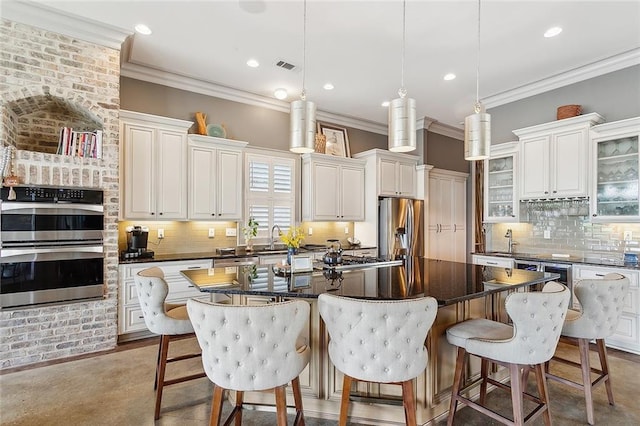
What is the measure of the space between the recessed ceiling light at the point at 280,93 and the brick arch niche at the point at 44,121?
238 centimetres

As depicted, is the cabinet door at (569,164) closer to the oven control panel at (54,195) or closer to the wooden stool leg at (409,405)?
the wooden stool leg at (409,405)

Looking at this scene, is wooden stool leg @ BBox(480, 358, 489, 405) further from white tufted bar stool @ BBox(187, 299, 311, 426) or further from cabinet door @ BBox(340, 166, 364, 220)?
cabinet door @ BBox(340, 166, 364, 220)

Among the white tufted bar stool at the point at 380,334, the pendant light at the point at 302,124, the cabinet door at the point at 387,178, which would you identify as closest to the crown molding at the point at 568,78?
the cabinet door at the point at 387,178

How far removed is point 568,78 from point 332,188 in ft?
11.7

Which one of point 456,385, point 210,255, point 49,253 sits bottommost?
point 456,385

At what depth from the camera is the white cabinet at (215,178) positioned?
4441mm

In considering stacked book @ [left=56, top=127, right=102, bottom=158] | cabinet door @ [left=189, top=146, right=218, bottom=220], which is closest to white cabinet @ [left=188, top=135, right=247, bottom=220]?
cabinet door @ [left=189, top=146, right=218, bottom=220]

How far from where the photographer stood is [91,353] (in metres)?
3.40

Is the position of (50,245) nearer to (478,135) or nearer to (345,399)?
(345,399)

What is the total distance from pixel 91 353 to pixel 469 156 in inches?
160

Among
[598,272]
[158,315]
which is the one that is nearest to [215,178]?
[158,315]

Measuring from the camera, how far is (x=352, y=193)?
5.93 m

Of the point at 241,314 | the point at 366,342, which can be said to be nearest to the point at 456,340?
the point at 366,342

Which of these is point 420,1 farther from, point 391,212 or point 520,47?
point 391,212
